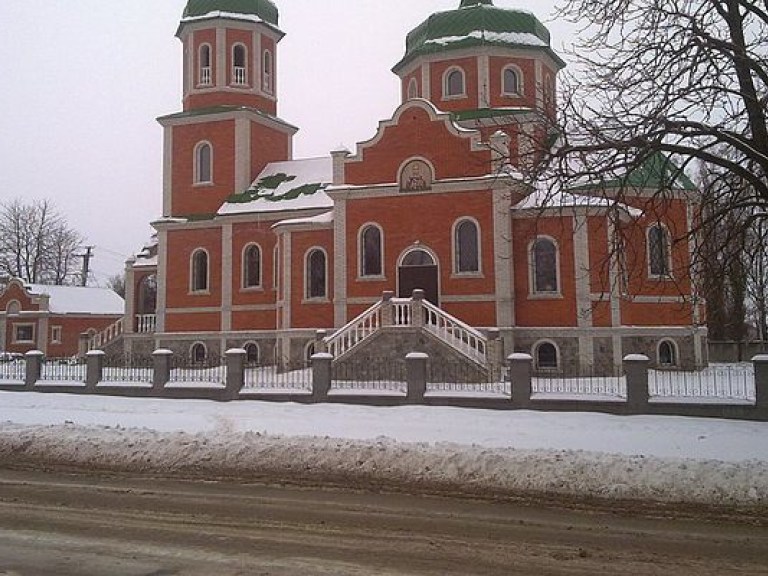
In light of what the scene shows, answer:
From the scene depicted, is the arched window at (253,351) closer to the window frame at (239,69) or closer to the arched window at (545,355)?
the arched window at (545,355)

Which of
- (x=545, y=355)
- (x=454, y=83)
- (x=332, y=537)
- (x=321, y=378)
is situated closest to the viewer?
(x=332, y=537)

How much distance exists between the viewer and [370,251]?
25.9 meters

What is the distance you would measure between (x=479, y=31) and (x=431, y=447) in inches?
902

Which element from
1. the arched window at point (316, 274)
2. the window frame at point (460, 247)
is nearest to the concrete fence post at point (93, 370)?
the arched window at point (316, 274)

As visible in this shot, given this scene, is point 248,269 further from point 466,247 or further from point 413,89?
point 413,89

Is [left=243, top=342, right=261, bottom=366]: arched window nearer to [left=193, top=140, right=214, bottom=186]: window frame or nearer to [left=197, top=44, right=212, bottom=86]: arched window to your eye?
[left=193, top=140, right=214, bottom=186]: window frame

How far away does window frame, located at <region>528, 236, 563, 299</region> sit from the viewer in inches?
970

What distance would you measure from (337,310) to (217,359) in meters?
4.67

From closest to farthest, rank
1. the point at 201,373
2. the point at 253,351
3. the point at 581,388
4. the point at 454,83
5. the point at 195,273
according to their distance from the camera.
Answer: the point at 581,388, the point at 201,373, the point at 253,351, the point at 454,83, the point at 195,273

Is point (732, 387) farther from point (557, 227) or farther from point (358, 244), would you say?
point (358, 244)

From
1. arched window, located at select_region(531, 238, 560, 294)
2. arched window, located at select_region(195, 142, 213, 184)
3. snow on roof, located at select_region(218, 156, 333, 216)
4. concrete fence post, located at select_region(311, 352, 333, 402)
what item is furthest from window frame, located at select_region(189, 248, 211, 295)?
concrete fence post, located at select_region(311, 352, 333, 402)

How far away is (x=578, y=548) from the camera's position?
21.6 feet

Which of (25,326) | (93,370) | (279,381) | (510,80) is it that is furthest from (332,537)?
(25,326)

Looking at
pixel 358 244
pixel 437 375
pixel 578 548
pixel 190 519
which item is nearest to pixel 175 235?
pixel 358 244
